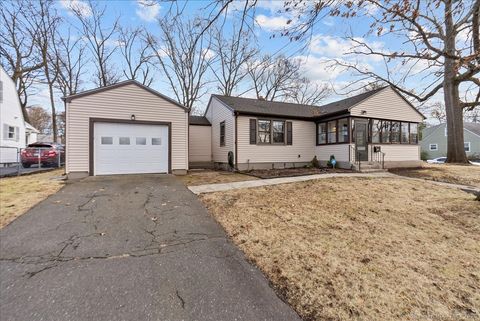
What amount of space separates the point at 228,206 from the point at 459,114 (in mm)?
18232

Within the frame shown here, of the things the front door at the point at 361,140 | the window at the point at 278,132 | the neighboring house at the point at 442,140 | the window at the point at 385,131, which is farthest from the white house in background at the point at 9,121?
the neighboring house at the point at 442,140

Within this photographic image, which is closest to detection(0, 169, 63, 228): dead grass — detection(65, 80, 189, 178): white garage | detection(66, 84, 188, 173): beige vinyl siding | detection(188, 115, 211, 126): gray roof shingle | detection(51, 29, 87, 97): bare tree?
detection(66, 84, 188, 173): beige vinyl siding

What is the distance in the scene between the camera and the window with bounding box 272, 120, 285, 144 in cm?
1302

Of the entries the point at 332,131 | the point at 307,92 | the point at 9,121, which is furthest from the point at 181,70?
the point at 332,131

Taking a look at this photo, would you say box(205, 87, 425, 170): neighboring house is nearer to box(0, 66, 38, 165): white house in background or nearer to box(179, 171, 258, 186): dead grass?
box(179, 171, 258, 186): dead grass

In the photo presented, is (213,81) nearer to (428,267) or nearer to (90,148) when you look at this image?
(90,148)

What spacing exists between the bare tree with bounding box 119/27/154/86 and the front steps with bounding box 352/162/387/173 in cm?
2246

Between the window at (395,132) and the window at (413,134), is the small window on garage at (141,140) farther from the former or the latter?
the window at (413,134)

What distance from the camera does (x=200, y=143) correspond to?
1524 centimetres

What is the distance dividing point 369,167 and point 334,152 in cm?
190

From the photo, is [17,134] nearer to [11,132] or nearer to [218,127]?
[11,132]

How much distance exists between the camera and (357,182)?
8.16 metres

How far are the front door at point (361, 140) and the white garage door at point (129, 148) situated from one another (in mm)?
9895

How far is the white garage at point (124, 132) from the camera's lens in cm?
936
